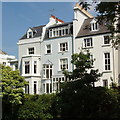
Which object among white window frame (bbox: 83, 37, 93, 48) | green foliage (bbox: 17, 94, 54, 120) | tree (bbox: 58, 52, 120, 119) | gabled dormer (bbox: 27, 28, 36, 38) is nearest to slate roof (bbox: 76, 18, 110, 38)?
white window frame (bbox: 83, 37, 93, 48)

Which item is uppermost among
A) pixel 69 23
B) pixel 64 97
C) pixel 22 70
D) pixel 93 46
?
pixel 69 23

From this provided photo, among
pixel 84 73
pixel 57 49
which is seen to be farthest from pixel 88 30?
pixel 84 73

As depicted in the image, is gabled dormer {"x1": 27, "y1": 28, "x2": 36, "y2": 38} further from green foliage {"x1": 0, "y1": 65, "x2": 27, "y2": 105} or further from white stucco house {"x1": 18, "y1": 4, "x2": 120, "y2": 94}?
green foliage {"x1": 0, "y1": 65, "x2": 27, "y2": 105}

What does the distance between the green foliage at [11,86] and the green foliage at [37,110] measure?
937 mm

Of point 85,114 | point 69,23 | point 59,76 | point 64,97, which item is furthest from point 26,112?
point 69,23

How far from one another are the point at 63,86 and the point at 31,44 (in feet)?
52.8

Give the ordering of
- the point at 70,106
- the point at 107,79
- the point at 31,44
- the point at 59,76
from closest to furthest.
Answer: the point at 70,106
the point at 107,79
the point at 59,76
the point at 31,44

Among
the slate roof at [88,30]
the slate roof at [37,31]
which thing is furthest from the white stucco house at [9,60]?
the slate roof at [88,30]

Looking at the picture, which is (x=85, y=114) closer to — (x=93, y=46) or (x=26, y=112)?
(x=26, y=112)

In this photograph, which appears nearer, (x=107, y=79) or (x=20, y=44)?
(x=107, y=79)

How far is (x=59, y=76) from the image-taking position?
34688 mm

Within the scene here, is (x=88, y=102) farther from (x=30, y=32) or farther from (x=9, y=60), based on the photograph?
(x=9, y=60)

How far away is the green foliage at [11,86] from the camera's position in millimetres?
22875

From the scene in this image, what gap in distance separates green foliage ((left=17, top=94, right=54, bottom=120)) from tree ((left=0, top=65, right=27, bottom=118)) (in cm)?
83
